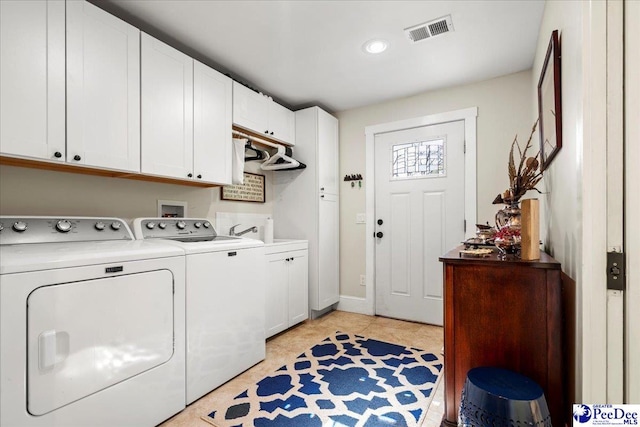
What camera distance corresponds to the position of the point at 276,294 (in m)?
2.72

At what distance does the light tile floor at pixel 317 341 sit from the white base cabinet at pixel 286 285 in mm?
132

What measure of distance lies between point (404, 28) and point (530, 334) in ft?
6.48

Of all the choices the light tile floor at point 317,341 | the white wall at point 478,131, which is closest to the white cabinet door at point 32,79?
the light tile floor at point 317,341

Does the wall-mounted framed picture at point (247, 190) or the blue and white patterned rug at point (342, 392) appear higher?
the wall-mounted framed picture at point (247, 190)

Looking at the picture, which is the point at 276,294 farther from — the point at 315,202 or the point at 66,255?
the point at 66,255

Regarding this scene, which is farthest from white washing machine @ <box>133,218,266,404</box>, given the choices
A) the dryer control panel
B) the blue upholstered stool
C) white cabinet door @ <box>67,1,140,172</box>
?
the blue upholstered stool

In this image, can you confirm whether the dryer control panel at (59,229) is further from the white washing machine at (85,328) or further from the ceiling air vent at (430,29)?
the ceiling air vent at (430,29)

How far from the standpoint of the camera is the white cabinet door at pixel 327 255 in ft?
10.5

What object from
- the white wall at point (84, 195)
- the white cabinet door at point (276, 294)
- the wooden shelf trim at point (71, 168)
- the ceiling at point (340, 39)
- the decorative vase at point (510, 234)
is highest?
the ceiling at point (340, 39)

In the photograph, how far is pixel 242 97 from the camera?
105 inches

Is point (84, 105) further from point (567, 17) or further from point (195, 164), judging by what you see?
point (567, 17)

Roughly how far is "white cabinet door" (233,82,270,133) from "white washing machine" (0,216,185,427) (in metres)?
1.41

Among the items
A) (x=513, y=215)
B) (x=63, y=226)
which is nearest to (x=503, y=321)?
(x=513, y=215)

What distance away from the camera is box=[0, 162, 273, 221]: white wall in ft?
5.49
